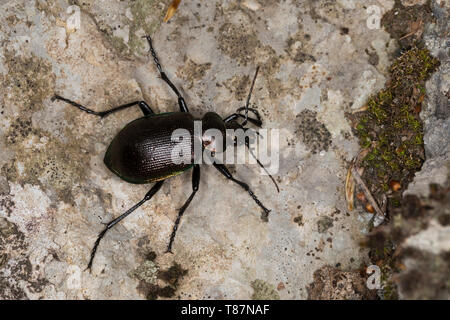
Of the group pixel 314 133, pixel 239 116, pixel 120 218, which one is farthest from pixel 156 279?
pixel 314 133

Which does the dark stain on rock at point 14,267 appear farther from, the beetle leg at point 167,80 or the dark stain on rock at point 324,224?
the dark stain on rock at point 324,224

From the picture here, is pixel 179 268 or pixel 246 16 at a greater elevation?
pixel 246 16

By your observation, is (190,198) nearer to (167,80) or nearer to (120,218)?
(120,218)

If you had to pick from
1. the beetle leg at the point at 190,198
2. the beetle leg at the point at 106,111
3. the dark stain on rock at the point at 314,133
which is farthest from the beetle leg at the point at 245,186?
the beetle leg at the point at 106,111

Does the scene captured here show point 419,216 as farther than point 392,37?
No

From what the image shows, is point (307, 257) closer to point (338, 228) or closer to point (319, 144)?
point (338, 228)

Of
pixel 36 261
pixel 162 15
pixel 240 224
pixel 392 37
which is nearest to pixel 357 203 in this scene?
pixel 240 224
